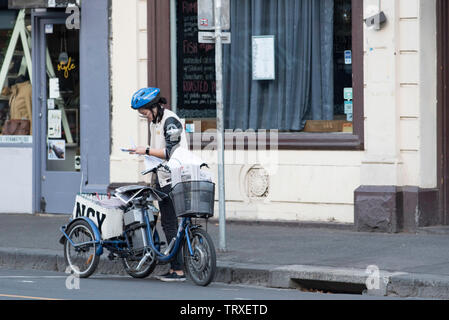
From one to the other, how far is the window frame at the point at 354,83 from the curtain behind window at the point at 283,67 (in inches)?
12.9

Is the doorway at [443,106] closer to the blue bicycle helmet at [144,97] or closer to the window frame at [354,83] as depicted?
the window frame at [354,83]

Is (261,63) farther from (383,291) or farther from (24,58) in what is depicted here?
(383,291)

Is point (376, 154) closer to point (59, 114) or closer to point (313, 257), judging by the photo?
point (313, 257)

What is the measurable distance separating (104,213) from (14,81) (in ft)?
20.8

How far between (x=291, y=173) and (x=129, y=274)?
3.75 metres

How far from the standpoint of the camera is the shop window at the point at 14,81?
15867 mm

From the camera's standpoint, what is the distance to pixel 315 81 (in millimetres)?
13844

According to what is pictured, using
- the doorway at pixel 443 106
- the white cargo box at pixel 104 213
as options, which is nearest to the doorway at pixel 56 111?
the white cargo box at pixel 104 213

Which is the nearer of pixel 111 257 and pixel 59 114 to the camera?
pixel 111 257

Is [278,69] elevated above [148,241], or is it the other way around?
[278,69]

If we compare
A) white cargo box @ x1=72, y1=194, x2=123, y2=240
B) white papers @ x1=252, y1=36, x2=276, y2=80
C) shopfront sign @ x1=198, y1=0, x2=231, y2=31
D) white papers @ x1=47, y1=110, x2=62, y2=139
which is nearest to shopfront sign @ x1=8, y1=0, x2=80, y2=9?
white papers @ x1=47, y1=110, x2=62, y2=139

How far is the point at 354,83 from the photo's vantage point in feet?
43.4

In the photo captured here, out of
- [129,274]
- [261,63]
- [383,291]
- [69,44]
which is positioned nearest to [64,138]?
[69,44]

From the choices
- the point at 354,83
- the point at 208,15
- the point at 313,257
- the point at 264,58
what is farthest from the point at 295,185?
the point at 208,15
